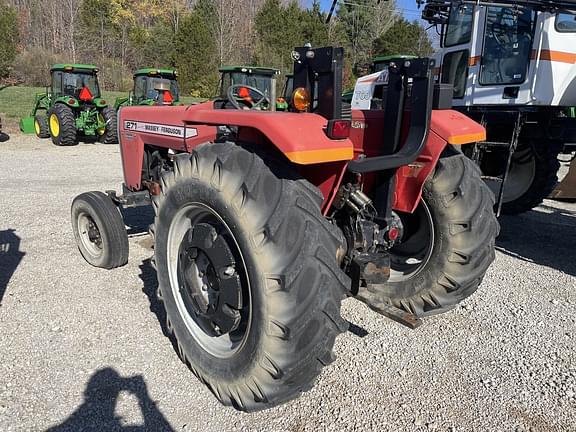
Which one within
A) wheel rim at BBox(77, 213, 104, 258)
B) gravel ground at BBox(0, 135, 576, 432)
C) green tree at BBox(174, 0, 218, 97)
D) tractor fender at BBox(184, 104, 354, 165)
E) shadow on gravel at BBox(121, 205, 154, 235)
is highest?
green tree at BBox(174, 0, 218, 97)

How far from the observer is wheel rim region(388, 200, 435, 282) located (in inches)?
120

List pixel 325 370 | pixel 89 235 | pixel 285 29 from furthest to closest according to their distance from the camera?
pixel 285 29
pixel 89 235
pixel 325 370

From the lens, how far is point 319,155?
196cm

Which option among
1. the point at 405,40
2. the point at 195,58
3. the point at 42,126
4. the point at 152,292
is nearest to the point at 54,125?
the point at 42,126

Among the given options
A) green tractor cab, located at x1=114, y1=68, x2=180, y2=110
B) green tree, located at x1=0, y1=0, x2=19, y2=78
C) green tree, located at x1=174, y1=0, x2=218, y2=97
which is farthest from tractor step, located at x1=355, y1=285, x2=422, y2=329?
green tree, located at x1=0, y1=0, x2=19, y2=78

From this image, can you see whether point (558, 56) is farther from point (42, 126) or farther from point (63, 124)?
point (42, 126)

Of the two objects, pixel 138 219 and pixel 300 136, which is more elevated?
pixel 300 136

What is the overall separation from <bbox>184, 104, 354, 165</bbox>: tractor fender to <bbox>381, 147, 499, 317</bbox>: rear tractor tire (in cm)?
102

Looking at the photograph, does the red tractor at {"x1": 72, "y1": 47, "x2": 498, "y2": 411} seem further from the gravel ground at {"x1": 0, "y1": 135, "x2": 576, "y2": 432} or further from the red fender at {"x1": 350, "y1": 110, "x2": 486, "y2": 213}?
the gravel ground at {"x1": 0, "y1": 135, "x2": 576, "y2": 432}

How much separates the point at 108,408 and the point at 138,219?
351cm

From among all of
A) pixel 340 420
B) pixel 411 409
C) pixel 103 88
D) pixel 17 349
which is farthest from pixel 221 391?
pixel 103 88

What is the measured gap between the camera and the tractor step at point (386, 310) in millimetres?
2670

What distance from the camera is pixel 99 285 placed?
12.5 ft

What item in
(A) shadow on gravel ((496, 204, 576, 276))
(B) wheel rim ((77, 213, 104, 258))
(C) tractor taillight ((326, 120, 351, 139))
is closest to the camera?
(C) tractor taillight ((326, 120, 351, 139))
